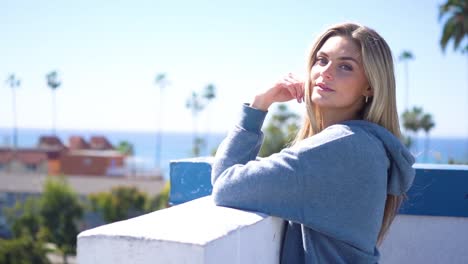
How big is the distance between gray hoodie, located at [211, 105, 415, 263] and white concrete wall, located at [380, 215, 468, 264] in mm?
746

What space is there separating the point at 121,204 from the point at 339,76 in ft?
143

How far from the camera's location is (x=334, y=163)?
1.69 m

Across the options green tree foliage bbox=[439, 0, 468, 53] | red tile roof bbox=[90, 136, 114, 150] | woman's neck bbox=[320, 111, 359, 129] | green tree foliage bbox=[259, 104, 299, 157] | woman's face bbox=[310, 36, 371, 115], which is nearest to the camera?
woman's face bbox=[310, 36, 371, 115]

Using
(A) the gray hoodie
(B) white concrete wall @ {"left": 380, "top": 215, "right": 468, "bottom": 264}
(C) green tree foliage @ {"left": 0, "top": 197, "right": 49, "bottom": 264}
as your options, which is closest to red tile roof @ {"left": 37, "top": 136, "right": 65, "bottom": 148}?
(C) green tree foliage @ {"left": 0, "top": 197, "right": 49, "bottom": 264}

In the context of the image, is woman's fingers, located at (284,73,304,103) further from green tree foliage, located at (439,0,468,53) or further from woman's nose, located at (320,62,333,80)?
green tree foliage, located at (439,0,468,53)

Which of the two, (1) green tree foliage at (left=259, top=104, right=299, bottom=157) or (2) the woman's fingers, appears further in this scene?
(1) green tree foliage at (left=259, top=104, right=299, bottom=157)

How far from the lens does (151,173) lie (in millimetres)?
66375

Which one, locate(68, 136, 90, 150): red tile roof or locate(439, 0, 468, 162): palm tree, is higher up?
locate(439, 0, 468, 162): palm tree

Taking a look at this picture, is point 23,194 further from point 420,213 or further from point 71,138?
point 420,213

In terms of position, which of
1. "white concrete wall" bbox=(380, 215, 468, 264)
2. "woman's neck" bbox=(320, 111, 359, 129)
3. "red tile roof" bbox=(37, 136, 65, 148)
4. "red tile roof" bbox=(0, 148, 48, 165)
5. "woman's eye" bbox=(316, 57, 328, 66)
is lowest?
"red tile roof" bbox=(0, 148, 48, 165)

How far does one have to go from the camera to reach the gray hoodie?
65.9 inches

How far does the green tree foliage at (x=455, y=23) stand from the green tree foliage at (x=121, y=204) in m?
25.4

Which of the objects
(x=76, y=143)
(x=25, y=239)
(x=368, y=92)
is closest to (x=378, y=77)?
(x=368, y=92)

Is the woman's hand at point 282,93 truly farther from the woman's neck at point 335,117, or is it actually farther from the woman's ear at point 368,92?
the woman's ear at point 368,92
